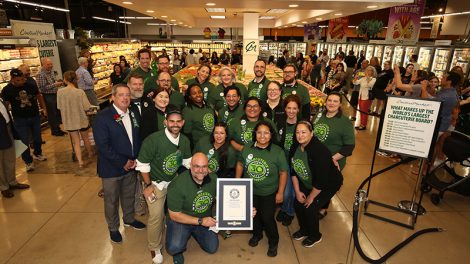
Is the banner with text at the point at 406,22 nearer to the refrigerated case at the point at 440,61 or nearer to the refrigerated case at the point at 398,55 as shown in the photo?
the refrigerated case at the point at 398,55

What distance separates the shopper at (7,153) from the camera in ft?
14.8

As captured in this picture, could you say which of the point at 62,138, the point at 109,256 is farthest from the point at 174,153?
the point at 62,138

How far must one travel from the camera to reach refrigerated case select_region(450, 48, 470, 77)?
8.37 m

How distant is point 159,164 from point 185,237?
873mm

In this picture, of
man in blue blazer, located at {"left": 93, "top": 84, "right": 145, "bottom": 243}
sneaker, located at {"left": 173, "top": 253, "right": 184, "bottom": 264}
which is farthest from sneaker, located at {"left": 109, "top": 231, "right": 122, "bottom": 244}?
sneaker, located at {"left": 173, "top": 253, "right": 184, "bottom": 264}

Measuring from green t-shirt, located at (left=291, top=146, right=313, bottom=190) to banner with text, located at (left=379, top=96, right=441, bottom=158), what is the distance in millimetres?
1533

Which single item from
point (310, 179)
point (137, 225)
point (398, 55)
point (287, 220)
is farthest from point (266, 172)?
point (398, 55)

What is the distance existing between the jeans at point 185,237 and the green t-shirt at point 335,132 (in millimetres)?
1878

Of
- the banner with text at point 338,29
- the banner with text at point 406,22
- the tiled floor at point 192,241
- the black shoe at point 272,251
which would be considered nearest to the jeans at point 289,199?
the tiled floor at point 192,241

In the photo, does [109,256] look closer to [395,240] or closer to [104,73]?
[395,240]

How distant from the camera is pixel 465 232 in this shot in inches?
161

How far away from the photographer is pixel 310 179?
3.52m

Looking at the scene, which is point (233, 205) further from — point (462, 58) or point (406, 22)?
point (406, 22)

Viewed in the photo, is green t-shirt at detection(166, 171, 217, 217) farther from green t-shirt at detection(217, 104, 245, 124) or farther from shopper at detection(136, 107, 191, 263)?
green t-shirt at detection(217, 104, 245, 124)
